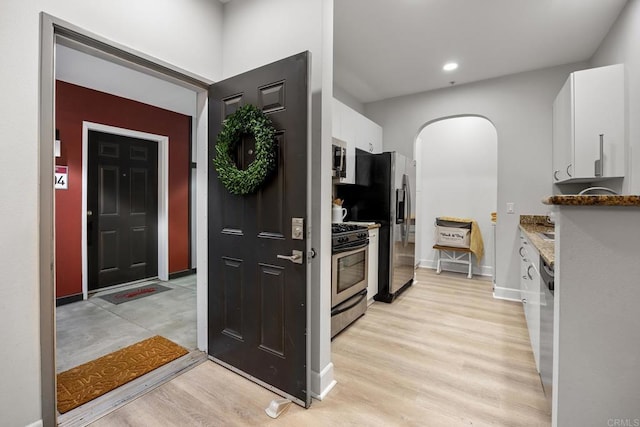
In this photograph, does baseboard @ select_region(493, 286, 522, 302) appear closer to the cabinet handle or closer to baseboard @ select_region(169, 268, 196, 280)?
the cabinet handle

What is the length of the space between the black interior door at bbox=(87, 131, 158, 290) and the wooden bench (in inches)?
186

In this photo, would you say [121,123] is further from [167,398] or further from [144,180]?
[167,398]

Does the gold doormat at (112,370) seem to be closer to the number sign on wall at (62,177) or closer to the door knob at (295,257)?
the door knob at (295,257)

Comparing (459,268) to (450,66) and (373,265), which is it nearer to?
(373,265)

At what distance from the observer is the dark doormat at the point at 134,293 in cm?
363

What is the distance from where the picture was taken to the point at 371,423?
1639mm

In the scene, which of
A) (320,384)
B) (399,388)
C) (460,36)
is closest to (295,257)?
(320,384)

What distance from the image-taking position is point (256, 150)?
1.82 metres

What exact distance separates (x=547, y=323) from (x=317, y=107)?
180 centimetres

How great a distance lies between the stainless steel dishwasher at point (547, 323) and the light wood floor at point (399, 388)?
31 cm

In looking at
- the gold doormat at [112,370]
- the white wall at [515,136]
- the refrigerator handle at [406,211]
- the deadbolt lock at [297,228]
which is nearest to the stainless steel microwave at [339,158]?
the refrigerator handle at [406,211]

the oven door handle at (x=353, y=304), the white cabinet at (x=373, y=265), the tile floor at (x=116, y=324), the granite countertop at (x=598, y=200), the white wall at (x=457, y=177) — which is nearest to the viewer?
the granite countertop at (x=598, y=200)

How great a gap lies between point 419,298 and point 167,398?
9.84ft

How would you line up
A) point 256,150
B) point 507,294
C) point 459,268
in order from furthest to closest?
point 459,268, point 507,294, point 256,150
